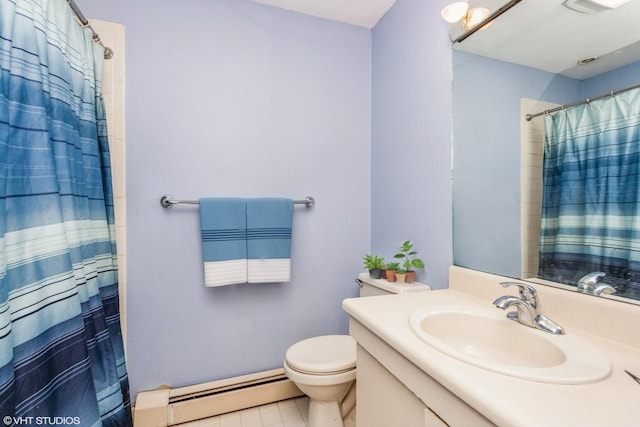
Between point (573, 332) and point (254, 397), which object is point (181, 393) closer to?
point (254, 397)

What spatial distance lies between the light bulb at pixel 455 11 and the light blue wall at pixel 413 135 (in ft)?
0.34

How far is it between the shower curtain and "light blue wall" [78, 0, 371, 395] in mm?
322

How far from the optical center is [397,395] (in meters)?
0.75

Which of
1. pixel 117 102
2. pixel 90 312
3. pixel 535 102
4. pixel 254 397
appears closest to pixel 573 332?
pixel 535 102

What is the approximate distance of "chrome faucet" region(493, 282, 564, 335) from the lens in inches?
30.2

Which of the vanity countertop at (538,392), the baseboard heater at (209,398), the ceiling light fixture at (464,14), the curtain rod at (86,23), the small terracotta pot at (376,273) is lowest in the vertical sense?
the baseboard heater at (209,398)

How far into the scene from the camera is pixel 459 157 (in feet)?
4.00

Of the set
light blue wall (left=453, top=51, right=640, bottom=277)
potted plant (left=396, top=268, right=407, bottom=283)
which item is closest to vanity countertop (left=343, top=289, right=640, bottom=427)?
light blue wall (left=453, top=51, right=640, bottom=277)

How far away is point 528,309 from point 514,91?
74 cm

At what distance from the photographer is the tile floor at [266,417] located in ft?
4.71

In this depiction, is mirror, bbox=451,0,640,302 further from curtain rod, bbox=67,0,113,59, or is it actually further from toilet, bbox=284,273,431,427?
curtain rod, bbox=67,0,113,59

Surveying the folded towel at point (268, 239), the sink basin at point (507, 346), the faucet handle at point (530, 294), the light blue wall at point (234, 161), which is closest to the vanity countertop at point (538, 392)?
the sink basin at point (507, 346)

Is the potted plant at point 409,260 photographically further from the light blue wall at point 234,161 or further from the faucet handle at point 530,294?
the faucet handle at point 530,294

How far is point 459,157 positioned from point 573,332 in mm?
717
